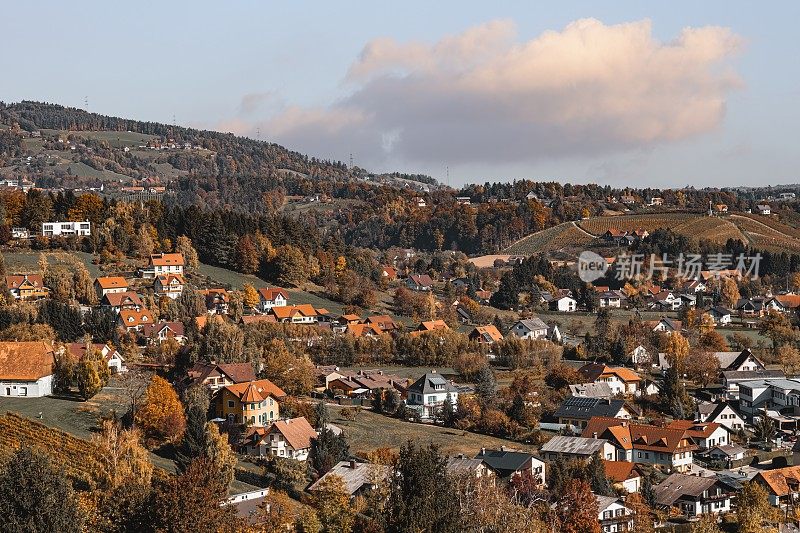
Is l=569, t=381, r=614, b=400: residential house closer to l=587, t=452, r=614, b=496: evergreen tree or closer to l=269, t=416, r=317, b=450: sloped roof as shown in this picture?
l=587, t=452, r=614, b=496: evergreen tree

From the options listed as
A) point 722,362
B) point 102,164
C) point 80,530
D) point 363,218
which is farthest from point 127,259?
point 102,164

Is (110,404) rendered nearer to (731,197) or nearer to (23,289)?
(23,289)

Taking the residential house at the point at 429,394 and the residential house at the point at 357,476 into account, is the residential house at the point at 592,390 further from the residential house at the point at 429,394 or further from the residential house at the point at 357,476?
the residential house at the point at 357,476

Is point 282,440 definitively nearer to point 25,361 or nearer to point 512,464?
point 512,464

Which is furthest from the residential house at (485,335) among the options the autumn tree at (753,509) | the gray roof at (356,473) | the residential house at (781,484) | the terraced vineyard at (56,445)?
the terraced vineyard at (56,445)

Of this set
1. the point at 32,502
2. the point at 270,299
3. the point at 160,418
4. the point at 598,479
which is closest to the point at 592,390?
the point at 598,479
